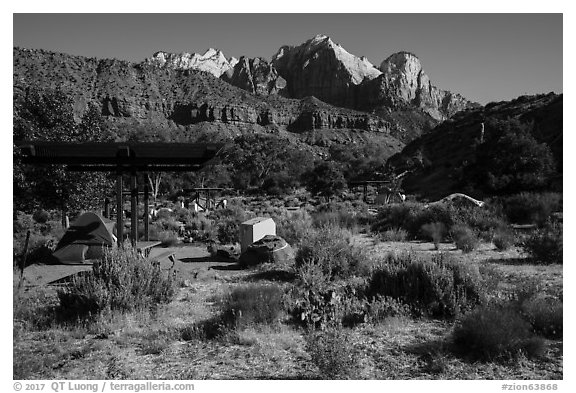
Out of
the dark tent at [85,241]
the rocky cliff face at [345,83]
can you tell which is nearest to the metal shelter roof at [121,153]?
the dark tent at [85,241]

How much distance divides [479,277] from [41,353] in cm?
609

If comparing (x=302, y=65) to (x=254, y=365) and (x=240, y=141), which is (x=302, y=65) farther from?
(x=254, y=365)

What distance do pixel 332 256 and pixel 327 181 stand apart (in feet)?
114

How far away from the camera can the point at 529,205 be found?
19.8 metres

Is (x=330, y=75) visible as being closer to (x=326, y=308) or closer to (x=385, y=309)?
(x=385, y=309)

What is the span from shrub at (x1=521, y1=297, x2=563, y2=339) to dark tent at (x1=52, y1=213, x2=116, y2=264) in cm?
878

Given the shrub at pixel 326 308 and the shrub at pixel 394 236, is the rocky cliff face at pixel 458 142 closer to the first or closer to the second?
the shrub at pixel 394 236

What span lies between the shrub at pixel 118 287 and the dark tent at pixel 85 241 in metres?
3.97

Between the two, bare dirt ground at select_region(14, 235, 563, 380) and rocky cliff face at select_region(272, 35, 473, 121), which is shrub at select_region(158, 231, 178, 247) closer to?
bare dirt ground at select_region(14, 235, 563, 380)

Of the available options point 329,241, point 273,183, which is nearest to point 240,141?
point 273,183

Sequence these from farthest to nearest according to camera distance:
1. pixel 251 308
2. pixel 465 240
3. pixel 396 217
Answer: pixel 396 217
pixel 465 240
pixel 251 308

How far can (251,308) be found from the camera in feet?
22.6

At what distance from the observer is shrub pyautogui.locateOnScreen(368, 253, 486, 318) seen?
7.34 metres

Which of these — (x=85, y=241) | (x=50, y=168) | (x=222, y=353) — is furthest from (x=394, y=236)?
(x=222, y=353)
